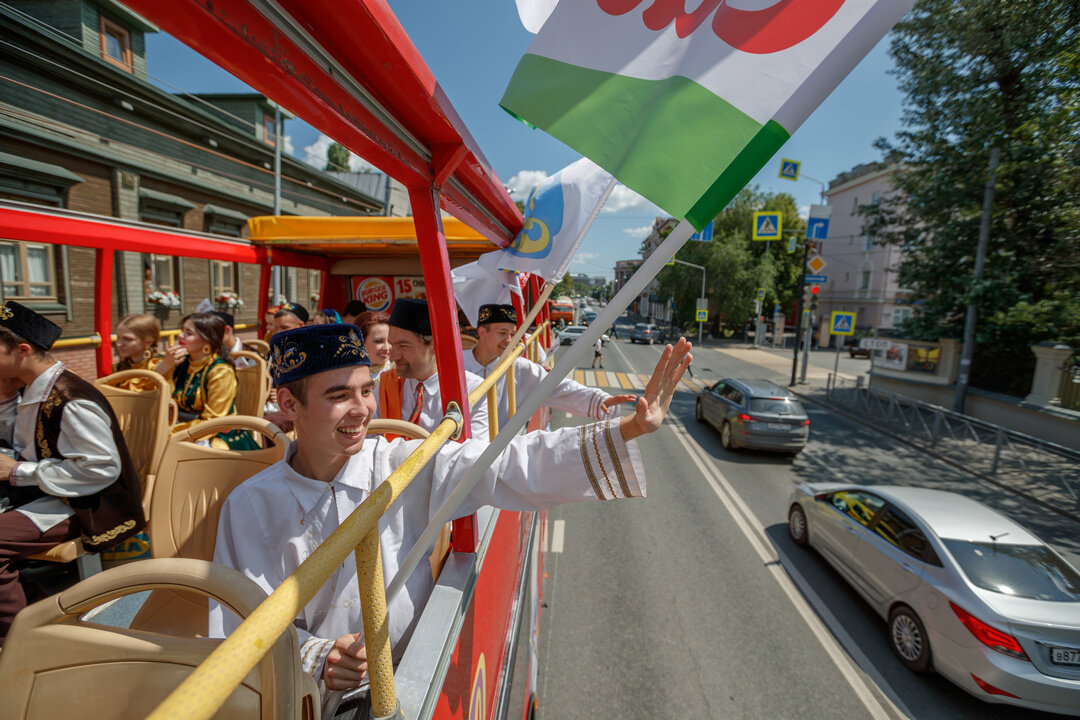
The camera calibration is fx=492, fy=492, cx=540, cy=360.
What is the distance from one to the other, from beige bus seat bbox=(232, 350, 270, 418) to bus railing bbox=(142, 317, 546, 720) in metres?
3.62

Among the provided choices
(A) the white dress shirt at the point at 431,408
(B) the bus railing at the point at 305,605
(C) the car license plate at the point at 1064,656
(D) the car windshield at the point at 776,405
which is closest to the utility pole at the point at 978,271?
(D) the car windshield at the point at 776,405

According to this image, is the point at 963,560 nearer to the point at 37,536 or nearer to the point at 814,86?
the point at 814,86

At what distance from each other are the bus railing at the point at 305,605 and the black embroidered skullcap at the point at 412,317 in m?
1.58

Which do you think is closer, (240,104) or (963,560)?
(963,560)

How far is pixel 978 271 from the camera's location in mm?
12242

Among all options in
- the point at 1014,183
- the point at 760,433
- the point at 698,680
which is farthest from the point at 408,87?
the point at 1014,183

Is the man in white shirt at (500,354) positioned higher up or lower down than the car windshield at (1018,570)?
higher up

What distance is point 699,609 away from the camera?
4832 millimetres

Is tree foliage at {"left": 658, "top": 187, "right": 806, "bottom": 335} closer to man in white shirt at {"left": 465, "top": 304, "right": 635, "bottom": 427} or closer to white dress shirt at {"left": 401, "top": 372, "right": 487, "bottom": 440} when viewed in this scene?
man in white shirt at {"left": 465, "top": 304, "right": 635, "bottom": 427}

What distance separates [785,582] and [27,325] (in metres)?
6.56

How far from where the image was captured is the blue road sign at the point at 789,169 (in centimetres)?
1453

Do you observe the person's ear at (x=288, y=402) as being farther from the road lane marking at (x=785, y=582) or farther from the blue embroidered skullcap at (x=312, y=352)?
Answer: the road lane marking at (x=785, y=582)

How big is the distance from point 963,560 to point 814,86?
188 inches

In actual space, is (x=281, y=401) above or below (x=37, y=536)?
above
